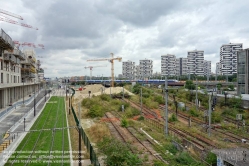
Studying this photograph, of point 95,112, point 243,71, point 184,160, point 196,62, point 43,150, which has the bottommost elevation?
point 43,150

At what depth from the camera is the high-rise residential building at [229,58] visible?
Answer: 13075 cm

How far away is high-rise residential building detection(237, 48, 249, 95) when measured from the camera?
4681 cm

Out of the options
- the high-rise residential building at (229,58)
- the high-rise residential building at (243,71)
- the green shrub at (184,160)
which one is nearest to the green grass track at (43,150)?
the green shrub at (184,160)

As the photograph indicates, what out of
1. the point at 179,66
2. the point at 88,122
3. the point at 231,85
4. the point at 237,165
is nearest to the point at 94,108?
the point at 88,122

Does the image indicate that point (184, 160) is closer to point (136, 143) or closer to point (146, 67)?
point (136, 143)

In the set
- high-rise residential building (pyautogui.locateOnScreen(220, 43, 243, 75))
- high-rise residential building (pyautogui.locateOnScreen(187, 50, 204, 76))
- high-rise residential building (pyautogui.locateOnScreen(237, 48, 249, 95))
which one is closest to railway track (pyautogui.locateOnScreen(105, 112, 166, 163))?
high-rise residential building (pyautogui.locateOnScreen(237, 48, 249, 95))

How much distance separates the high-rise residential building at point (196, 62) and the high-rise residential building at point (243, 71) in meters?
102

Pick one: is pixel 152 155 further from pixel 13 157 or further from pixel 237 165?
pixel 13 157

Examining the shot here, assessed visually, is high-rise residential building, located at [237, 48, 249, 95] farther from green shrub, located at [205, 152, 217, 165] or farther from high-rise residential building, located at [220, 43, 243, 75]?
high-rise residential building, located at [220, 43, 243, 75]

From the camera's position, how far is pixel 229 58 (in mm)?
132375

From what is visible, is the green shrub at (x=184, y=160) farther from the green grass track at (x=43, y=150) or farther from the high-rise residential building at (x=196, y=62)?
the high-rise residential building at (x=196, y=62)

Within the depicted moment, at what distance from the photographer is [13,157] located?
688 inches

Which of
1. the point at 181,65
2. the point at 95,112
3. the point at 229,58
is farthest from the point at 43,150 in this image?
the point at 181,65

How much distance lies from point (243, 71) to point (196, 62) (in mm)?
106740
